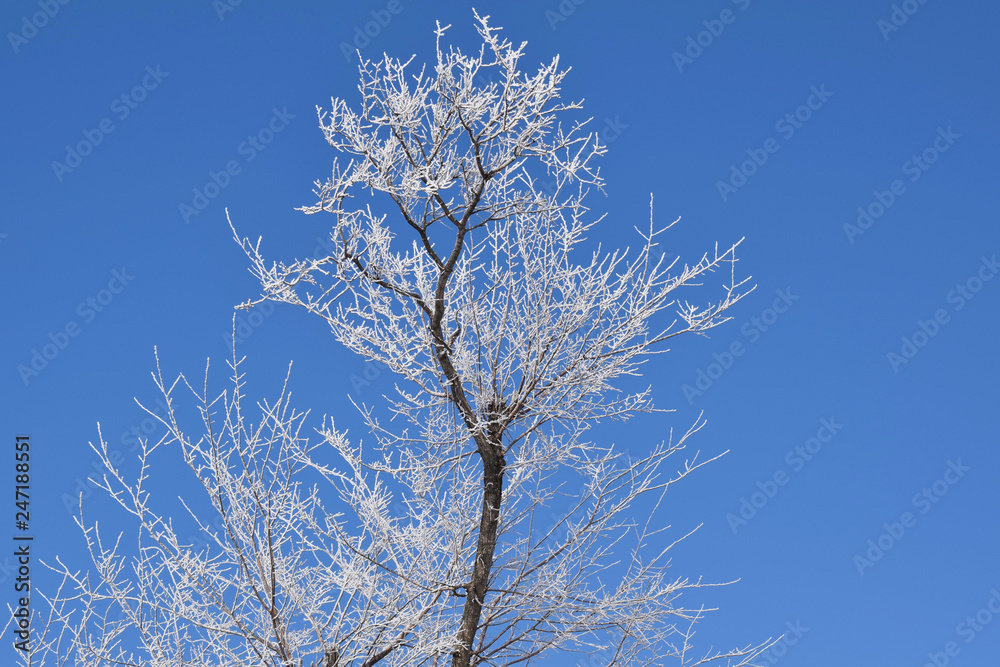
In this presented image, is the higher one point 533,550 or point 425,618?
point 533,550

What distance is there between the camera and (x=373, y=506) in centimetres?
582

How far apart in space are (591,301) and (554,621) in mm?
2367

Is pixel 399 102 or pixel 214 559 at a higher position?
pixel 399 102

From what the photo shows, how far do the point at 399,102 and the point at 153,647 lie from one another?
3864 mm

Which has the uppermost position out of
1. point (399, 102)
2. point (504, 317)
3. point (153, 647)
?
point (399, 102)

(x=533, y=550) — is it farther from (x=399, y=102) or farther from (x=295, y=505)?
(x=399, y=102)

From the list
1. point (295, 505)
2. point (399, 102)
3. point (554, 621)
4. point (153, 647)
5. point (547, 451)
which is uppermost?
point (399, 102)

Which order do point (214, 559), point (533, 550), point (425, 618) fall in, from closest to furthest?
point (214, 559) < point (425, 618) < point (533, 550)

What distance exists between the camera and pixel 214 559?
5.23 meters

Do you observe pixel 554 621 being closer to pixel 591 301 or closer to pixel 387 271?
pixel 591 301

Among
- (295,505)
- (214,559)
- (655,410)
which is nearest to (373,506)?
(295,505)

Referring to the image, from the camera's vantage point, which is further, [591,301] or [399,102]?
[591,301]

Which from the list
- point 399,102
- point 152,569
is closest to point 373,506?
point 152,569

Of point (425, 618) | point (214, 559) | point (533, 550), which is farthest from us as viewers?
point (533, 550)
